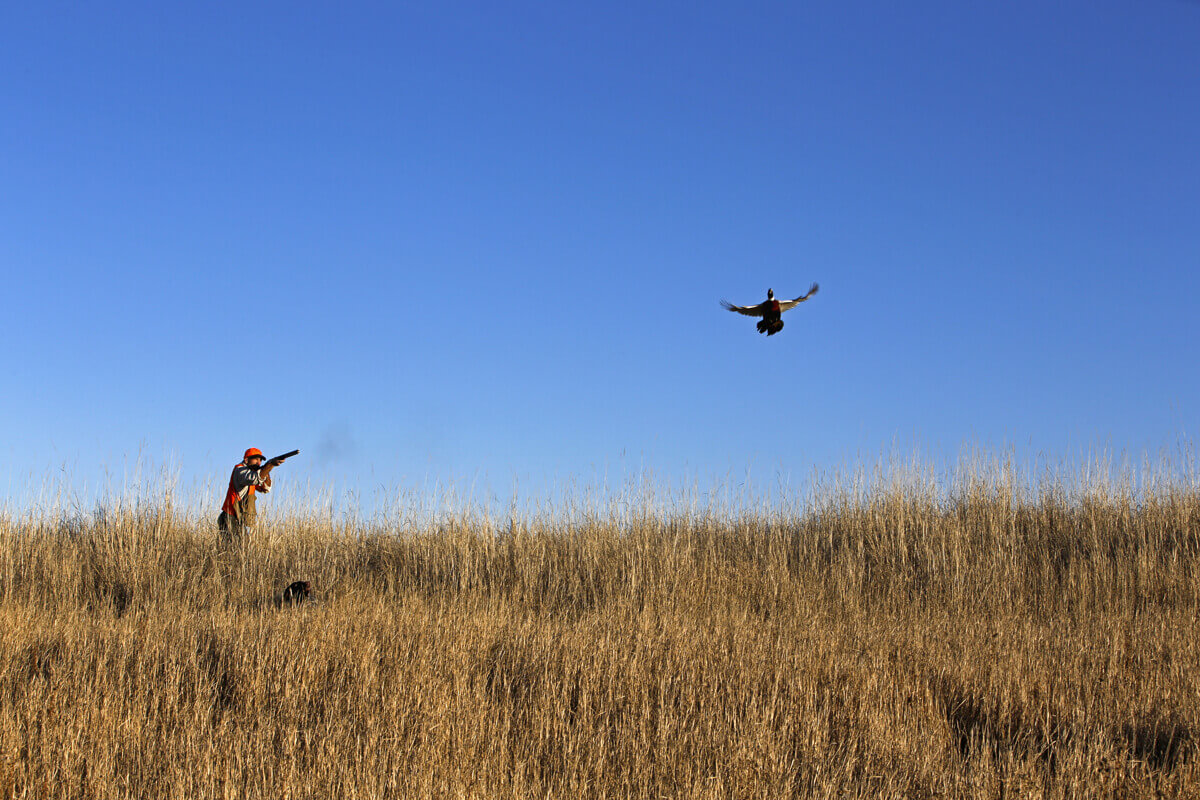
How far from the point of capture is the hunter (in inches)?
428

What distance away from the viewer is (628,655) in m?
6.30

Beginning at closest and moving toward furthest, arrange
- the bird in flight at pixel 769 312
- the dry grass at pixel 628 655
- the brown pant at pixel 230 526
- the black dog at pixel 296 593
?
the dry grass at pixel 628 655 < the bird in flight at pixel 769 312 < the black dog at pixel 296 593 < the brown pant at pixel 230 526

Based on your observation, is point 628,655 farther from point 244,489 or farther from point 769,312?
point 244,489

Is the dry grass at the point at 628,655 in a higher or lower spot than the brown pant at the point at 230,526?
lower


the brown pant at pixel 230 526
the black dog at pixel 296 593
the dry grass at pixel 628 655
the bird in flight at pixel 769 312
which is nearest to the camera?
the dry grass at pixel 628 655

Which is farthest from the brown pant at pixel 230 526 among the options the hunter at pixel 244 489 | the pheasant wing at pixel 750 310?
the pheasant wing at pixel 750 310

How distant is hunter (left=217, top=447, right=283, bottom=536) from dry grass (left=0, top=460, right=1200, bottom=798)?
13.0 inches

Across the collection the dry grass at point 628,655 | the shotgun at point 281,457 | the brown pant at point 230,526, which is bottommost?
the dry grass at point 628,655

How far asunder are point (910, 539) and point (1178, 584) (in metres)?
2.70

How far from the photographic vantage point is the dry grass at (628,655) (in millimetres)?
4293

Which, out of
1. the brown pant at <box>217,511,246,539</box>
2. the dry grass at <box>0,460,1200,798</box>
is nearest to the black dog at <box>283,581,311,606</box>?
the dry grass at <box>0,460,1200,798</box>

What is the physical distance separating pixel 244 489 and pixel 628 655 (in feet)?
21.9

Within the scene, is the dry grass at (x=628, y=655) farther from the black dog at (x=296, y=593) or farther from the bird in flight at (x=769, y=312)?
the bird in flight at (x=769, y=312)

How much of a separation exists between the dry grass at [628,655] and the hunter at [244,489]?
331 millimetres
